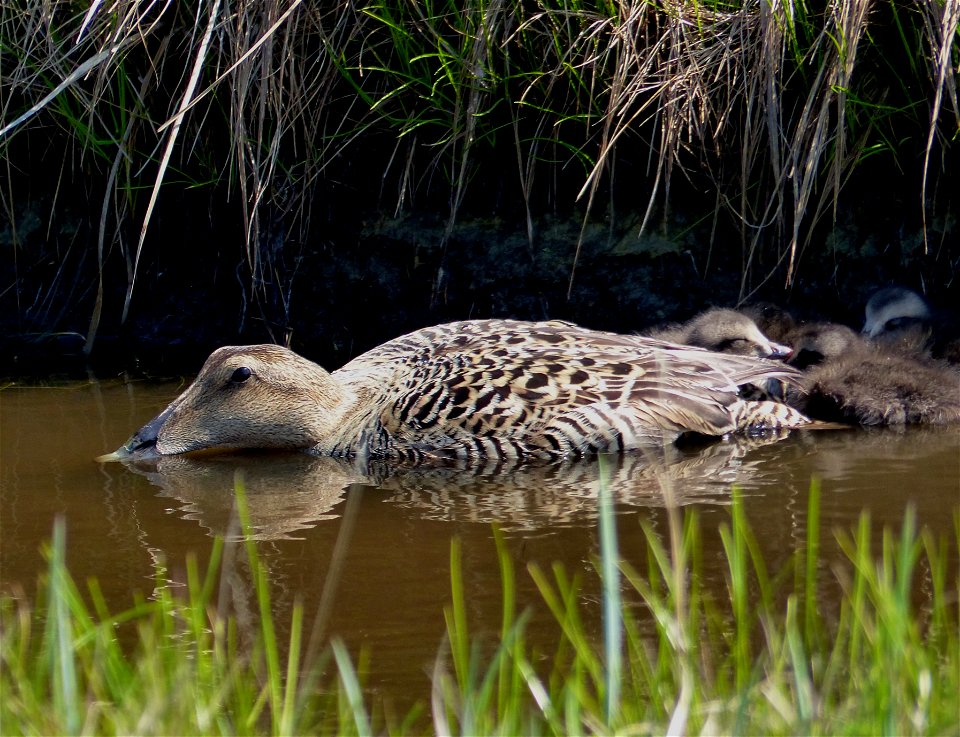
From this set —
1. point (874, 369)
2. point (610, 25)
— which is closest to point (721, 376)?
point (874, 369)

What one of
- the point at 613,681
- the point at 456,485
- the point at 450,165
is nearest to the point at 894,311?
the point at 450,165

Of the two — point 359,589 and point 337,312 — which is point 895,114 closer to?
point 337,312

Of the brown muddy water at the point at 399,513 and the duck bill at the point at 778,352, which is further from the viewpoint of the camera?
the duck bill at the point at 778,352

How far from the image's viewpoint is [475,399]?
5578 mm

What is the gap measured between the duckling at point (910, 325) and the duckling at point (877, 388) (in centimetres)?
8

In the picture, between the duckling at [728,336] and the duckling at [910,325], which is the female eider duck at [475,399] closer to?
the duckling at [728,336]

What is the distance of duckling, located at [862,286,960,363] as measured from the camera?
612cm

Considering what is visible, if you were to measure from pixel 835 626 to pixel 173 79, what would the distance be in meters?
4.88

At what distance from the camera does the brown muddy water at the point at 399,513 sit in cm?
387

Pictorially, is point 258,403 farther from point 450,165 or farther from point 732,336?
point 732,336

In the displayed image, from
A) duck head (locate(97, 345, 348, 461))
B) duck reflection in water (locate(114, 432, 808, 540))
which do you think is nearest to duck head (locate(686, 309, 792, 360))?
duck reflection in water (locate(114, 432, 808, 540))

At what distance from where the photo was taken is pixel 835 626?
3.43 m

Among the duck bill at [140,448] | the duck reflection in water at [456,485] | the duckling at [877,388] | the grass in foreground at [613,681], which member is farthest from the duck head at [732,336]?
the grass in foreground at [613,681]

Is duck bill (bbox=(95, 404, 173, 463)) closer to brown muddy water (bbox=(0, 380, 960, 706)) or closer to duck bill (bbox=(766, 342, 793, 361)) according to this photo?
brown muddy water (bbox=(0, 380, 960, 706))
